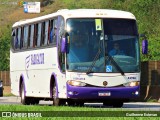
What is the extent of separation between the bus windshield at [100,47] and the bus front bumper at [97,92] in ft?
2.04

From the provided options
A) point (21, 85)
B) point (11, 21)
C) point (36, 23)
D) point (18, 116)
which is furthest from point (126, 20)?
point (11, 21)

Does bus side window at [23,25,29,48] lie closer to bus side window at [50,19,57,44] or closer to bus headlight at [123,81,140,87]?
bus side window at [50,19,57,44]

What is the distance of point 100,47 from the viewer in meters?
27.4

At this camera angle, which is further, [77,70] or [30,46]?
[30,46]

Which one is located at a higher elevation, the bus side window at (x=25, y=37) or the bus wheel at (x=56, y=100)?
the bus side window at (x=25, y=37)

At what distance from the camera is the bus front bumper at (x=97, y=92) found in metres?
27.2

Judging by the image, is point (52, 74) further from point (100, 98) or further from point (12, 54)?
point (12, 54)

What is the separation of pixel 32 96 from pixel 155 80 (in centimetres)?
567

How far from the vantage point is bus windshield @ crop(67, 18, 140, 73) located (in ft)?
89.6

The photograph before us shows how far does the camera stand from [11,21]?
159875mm

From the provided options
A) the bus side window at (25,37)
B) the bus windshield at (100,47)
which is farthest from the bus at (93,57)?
the bus side window at (25,37)

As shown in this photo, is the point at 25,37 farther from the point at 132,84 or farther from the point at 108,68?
the point at 132,84

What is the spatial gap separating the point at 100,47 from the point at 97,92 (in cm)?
155

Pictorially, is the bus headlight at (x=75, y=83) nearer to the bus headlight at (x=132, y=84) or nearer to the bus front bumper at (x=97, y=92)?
the bus front bumper at (x=97, y=92)
